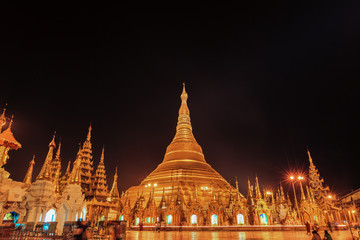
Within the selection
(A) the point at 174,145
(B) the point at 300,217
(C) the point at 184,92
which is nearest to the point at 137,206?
(A) the point at 174,145

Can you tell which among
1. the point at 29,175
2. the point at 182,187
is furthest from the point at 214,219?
the point at 29,175

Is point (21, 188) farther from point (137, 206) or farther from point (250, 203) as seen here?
point (250, 203)

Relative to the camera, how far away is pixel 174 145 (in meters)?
55.4

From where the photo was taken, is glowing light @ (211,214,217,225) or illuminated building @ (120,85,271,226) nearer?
illuminated building @ (120,85,271,226)

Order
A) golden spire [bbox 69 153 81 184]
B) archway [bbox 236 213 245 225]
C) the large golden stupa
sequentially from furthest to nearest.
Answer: the large golden stupa < archway [bbox 236 213 245 225] < golden spire [bbox 69 153 81 184]

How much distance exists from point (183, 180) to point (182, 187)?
2462 millimetres

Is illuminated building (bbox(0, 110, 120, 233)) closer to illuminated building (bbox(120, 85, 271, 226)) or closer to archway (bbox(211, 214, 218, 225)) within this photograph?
illuminated building (bbox(120, 85, 271, 226))

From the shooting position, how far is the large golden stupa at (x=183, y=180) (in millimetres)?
39562

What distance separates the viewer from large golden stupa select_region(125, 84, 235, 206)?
3956 centimetres

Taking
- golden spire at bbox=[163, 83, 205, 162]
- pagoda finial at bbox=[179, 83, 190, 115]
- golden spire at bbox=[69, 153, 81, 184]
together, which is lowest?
golden spire at bbox=[69, 153, 81, 184]

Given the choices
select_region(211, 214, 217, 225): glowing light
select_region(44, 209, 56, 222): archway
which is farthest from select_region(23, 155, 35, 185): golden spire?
select_region(211, 214, 217, 225): glowing light

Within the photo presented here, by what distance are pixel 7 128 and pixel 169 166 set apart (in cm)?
2968

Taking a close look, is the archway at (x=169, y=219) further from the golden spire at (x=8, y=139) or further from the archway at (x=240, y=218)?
the golden spire at (x=8, y=139)

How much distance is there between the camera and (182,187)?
4028 centimetres
